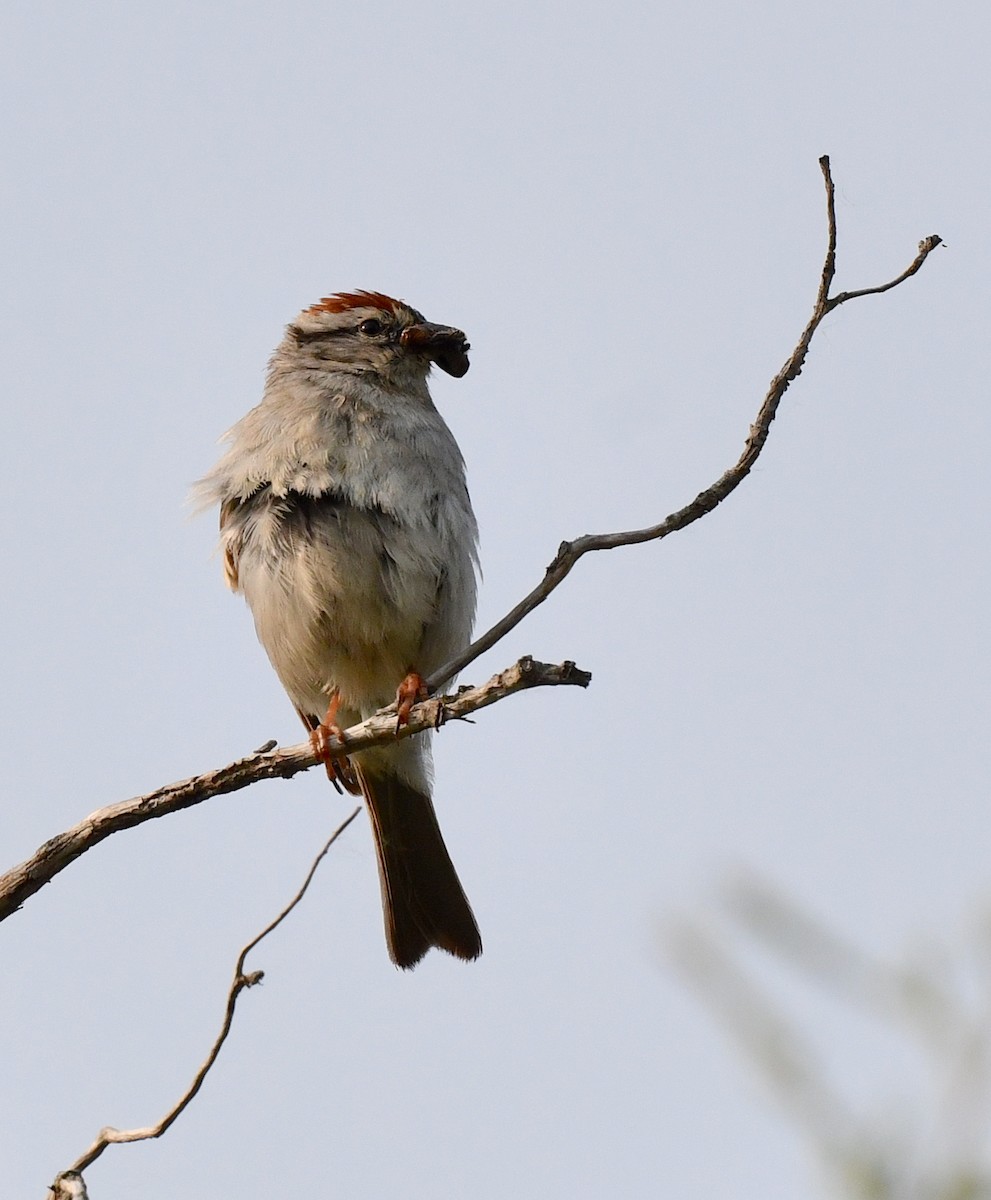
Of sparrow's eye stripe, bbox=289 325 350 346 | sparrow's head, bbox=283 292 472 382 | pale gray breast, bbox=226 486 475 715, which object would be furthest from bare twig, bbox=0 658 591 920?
sparrow's eye stripe, bbox=289 325 350 346

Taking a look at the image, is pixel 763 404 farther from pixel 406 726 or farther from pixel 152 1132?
pixel 152 1132

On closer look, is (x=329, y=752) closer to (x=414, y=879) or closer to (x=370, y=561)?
(x=370, y=561)

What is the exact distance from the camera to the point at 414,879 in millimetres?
6648

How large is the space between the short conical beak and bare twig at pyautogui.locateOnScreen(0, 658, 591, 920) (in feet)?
8.78

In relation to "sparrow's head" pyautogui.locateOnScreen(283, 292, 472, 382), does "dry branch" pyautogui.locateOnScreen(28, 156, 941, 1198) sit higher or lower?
lower

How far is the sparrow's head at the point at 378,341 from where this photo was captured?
22.3 feet

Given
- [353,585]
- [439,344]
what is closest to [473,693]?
[353,585]

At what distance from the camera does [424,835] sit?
6781mm

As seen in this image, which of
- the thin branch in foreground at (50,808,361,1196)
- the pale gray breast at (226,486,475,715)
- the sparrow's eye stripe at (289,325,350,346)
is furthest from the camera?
the sparrow's eye stripe at (289,325,350,346)

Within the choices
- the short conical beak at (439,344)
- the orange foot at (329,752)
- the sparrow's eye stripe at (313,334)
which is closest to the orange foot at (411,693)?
the orange foot at (329,752)

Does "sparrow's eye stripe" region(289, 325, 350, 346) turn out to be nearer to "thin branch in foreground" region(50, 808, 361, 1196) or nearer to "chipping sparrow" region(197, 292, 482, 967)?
"chipping sparrow" region(197, 292, 482, 967)

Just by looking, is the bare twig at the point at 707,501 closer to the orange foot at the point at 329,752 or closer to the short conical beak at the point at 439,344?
the orange foot at the point at 329,752

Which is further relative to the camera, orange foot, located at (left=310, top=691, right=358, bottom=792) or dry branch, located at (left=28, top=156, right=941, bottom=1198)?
orange foot, located at (left=310, top=691, right=358, bottom=792)

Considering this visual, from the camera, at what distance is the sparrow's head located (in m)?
6.81
